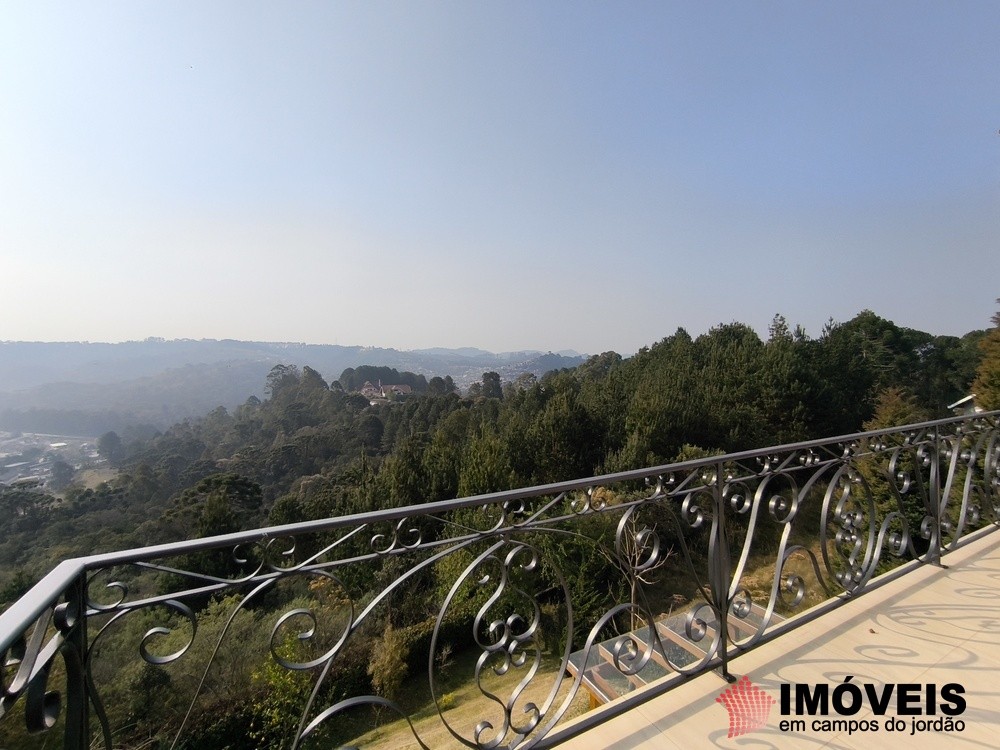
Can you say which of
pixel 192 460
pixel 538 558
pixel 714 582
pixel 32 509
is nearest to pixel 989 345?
pixel 714 582

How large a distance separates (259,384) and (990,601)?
112 meters

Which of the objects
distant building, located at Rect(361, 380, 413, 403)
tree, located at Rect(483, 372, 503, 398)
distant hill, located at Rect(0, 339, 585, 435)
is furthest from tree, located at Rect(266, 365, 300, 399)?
tree, located at Rect(483, 372, 503, 398)

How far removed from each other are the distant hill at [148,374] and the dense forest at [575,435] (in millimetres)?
40547

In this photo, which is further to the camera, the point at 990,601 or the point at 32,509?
the point at 32,509

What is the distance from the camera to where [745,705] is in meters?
1.83

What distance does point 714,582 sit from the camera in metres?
1.98

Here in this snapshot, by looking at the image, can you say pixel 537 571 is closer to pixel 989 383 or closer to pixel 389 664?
pixel 389 664

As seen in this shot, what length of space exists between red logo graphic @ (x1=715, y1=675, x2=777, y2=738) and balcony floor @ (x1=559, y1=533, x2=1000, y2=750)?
0.02 meters

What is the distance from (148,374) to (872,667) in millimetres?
129086

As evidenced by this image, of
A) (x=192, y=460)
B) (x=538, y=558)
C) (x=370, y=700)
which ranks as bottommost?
(x=192, y=460)

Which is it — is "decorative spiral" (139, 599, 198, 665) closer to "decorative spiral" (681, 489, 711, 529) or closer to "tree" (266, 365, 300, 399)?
"decorative spiral" (681, 489, 711, 529)

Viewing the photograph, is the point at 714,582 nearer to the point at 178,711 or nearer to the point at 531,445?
the point at 178,711

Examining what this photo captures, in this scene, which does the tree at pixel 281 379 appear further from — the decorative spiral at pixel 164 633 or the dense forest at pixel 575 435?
the decorative spiral at pixel 164 633

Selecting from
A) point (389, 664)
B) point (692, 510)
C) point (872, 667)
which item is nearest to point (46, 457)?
point (389, 664)
